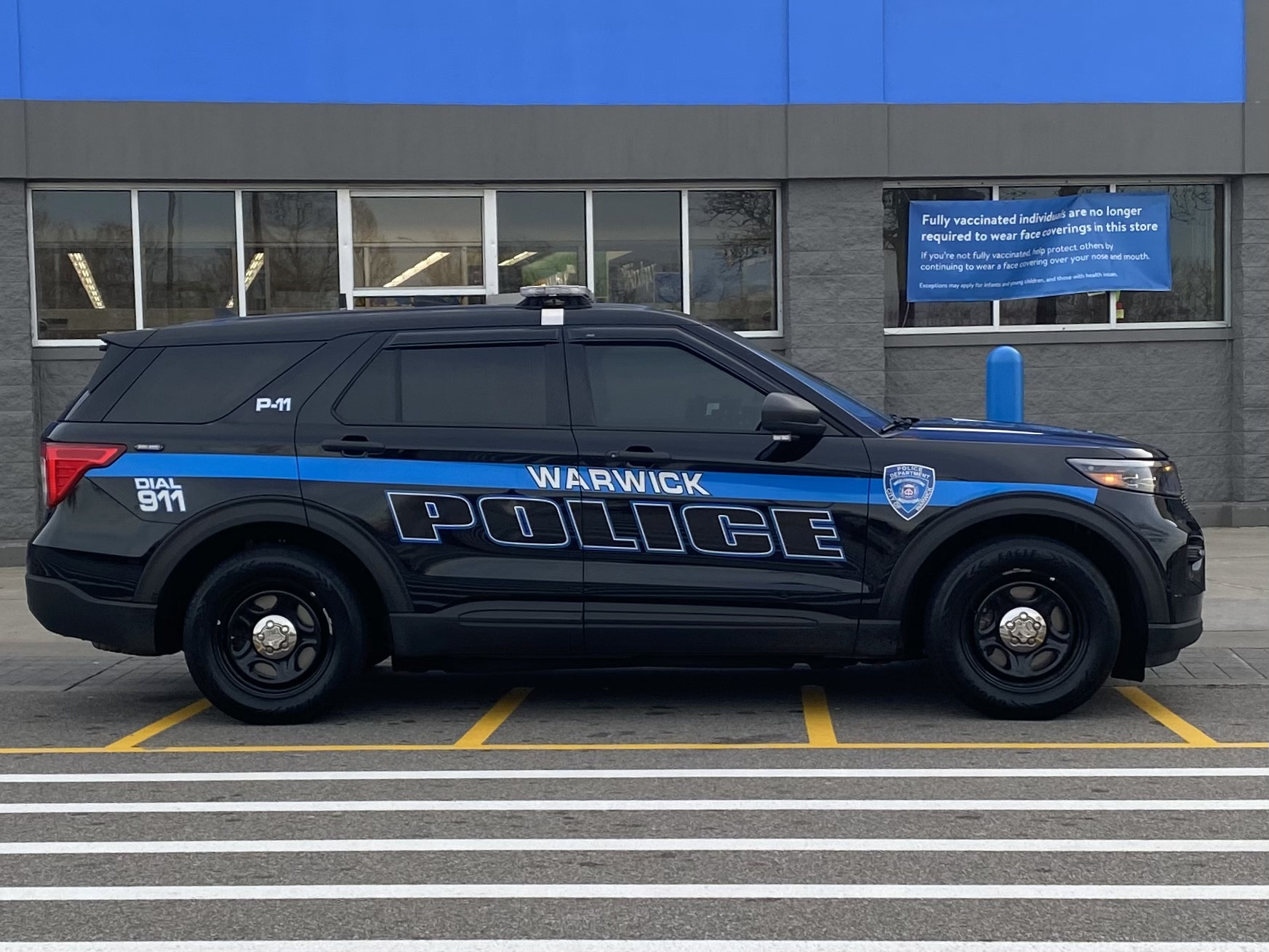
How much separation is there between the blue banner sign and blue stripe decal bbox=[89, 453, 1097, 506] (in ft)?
24.7

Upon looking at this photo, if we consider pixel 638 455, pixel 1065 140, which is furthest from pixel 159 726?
pixel 1065 140

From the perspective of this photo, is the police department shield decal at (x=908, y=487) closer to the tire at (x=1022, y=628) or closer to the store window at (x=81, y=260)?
the tire at (x=1022, y=628)

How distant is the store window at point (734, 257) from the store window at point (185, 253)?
13.6 feet

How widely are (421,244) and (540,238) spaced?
1067mm

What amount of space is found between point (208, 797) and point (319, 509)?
5.30 feet

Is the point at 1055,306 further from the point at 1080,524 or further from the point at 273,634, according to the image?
the point at 273,634

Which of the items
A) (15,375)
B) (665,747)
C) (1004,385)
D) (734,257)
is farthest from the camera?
(734,257)

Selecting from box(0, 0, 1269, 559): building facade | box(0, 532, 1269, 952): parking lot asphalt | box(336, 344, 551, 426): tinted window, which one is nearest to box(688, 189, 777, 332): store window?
box(0, 0, 1269, 559): building facade

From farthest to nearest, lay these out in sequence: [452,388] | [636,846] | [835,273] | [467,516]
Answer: [835,273]
[452,388]
[467,516]
[636,846]

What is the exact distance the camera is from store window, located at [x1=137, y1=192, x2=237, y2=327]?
44.9 ft

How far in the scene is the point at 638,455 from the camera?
6.98m

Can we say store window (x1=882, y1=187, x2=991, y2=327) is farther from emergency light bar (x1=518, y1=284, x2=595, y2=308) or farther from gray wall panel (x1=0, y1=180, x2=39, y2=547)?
gray wall panel (x1=0, y1=180, x2=39, y2=547)

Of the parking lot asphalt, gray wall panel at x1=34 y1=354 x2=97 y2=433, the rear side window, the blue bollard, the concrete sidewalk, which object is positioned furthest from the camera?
gray wall panel at x1=34 y1=354 x2=97 y2=433

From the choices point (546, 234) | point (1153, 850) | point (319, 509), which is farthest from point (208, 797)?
point (546, 234)
